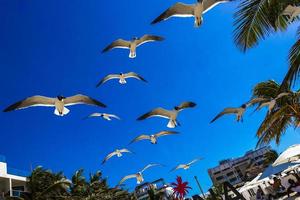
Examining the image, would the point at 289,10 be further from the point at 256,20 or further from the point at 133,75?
the point at 133,75

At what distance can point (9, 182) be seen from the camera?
132 ft

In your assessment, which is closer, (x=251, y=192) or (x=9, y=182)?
(x=251, y=192)

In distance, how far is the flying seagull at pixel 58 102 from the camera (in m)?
10.3

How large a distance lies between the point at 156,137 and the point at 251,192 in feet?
36.4

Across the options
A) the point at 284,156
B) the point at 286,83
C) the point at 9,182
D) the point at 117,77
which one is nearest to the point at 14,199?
the point at 9,182

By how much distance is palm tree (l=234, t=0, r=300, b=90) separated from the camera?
7723mm

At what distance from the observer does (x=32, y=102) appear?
11.1 metres

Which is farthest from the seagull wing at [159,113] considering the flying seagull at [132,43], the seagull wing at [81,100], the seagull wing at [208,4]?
the seagull wing at [208,4]

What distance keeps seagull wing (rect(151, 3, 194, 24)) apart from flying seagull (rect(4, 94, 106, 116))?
262 centimetres

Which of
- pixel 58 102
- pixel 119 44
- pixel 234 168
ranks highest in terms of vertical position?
pixel 234 168

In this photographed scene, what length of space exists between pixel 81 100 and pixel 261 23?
18.4ft

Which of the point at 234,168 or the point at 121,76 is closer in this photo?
the point at 121,76

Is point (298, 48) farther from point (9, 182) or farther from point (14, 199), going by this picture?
point (9, 182)

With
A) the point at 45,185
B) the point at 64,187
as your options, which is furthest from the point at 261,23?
the point at 45,185
